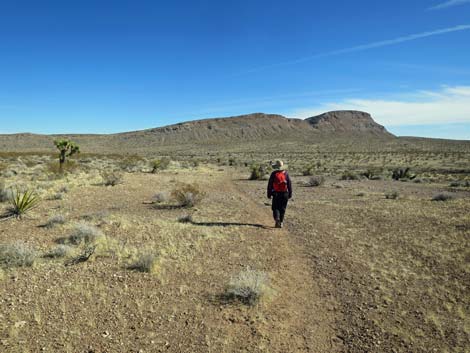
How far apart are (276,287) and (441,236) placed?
5627 millimetres

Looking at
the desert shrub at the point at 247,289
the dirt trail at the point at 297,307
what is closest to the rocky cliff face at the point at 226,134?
the dirt trail at the point at 297,307

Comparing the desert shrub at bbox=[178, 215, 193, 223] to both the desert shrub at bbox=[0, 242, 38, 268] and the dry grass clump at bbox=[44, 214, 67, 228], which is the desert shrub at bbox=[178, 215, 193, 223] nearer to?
the dry grass clump at bbox=[44, 214, 67, 228]

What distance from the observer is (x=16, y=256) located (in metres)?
6.42

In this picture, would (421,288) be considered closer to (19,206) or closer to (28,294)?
(28,294)

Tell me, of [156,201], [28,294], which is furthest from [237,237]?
[156,201]

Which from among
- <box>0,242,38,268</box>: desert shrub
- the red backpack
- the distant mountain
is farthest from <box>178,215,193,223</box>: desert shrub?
the distant mountain

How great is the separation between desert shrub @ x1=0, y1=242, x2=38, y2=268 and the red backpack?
5.86 meters

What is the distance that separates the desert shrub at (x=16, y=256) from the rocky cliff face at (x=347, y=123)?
157118 millimetres

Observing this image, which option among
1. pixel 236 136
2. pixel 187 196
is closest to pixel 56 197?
pixel 187 196

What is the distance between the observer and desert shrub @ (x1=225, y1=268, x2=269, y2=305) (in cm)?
543

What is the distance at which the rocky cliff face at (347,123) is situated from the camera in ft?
538

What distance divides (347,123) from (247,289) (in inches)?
7121

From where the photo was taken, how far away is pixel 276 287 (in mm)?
5965

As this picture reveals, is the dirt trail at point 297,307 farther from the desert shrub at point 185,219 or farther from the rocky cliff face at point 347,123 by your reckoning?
the rocky cliff face at point 347,123
